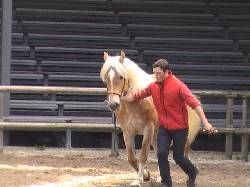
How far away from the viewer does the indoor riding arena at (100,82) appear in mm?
9102

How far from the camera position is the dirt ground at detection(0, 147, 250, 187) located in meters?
7.91

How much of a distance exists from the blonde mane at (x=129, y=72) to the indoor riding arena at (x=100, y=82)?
138 millimetres

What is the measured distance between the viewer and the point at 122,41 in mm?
17047

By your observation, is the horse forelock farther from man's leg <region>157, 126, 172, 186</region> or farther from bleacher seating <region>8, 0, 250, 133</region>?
bleacher seating <region>8, 0, 250, 133</region>

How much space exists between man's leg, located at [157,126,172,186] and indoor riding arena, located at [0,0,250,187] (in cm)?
83

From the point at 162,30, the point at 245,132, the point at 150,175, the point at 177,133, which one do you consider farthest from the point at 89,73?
the point at 177,133

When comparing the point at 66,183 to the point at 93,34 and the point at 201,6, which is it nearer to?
the point at 93,34

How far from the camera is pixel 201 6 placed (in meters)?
19.1

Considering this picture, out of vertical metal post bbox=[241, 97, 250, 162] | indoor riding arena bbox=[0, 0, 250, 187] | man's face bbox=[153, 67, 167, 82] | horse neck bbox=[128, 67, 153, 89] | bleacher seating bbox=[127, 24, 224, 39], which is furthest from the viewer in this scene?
bleacher seating bbox=[127, 24, 224, 39]

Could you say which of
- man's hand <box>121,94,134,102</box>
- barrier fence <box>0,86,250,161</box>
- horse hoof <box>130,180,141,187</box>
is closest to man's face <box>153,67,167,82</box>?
man's hand <box>121,94,134,102</box>

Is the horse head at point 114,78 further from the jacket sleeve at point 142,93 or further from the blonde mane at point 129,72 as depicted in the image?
the jacket sleeve at point 142,93

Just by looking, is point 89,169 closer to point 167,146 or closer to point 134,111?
point 134,111

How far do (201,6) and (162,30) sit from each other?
83.0 inches

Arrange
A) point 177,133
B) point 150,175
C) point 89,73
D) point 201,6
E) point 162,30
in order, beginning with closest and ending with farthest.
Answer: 1. point 177,133
2. point 150,175
3. point 89,73
4. point 162,30
5. point 201,6
